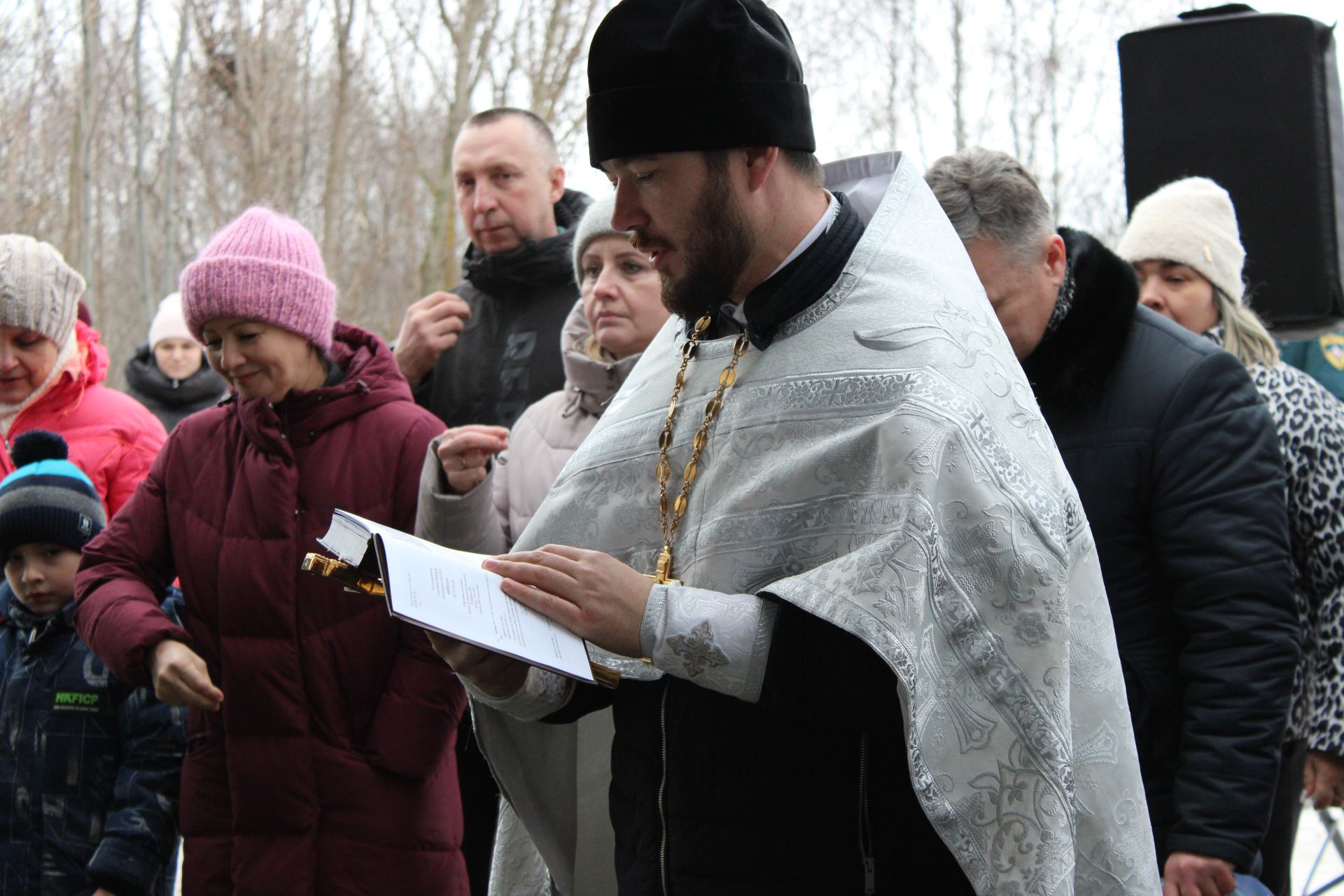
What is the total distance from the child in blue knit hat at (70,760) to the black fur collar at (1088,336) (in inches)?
86.1

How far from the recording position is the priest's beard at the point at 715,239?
224 centimetres

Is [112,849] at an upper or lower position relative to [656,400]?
lower

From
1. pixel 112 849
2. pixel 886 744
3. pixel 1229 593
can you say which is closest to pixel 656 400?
pixel 886 744

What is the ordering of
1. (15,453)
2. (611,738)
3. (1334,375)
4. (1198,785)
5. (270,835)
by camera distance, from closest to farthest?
1. (611,738)
2. (1198,785)
3. (270,835)
4. (15,453)
5. (1334,375)

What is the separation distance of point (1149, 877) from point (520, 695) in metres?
1.00

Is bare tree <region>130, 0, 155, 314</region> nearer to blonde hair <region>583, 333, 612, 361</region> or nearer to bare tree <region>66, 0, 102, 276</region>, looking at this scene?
bare tree <region>66, 0, 102, 276</region>

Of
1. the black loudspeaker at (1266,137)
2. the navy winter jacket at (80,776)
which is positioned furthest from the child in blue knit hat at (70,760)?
the black loudspeaker at (1266,137)

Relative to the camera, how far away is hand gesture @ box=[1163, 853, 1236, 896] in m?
2.94

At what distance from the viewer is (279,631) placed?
3.23 m

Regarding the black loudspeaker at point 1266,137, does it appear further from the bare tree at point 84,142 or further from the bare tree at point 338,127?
the bare tree at point 338,127

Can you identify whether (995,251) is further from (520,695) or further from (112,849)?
(112,849)

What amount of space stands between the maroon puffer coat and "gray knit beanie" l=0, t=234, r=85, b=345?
119 centimetres

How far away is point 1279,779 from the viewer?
3568 millimetres

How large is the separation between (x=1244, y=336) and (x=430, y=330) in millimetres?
2295
